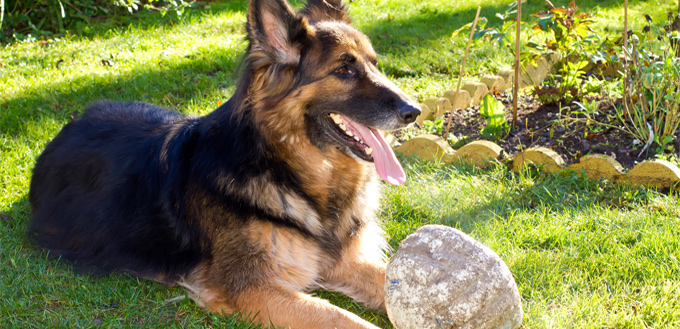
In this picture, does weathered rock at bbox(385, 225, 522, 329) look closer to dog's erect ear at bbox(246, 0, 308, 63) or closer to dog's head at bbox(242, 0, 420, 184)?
dog's head at bbox(242, 0, 420, 184)

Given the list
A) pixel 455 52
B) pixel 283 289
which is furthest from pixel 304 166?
pixel 455 52

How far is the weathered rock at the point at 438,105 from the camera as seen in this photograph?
20.1 feet

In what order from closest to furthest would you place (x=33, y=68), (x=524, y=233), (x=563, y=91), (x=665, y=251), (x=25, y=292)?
(x=25, y=292) → (x=665, y=251) → (x=524, y=233) → (x=563, y=91) → (x=33, y=68)

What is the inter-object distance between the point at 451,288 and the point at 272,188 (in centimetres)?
119

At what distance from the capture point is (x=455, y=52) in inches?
328

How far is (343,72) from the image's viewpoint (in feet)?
10.8

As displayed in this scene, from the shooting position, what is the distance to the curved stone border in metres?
4.50

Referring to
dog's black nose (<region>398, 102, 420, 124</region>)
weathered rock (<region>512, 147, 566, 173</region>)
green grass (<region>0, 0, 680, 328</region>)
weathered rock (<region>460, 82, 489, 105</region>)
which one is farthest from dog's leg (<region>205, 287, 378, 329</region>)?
weathered rock (<region>460, 82, 489, 105</region>)

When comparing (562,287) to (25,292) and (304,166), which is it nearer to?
(304,166)

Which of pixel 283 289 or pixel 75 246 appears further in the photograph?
pixel 75 246

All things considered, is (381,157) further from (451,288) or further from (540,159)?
(540,159)

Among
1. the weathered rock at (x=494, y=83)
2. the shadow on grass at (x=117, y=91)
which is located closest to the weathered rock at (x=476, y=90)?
the weathered rock at (x=494, y=83)

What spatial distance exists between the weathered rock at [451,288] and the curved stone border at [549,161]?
Result: 2294mm

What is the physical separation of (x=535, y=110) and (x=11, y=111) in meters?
5.65
